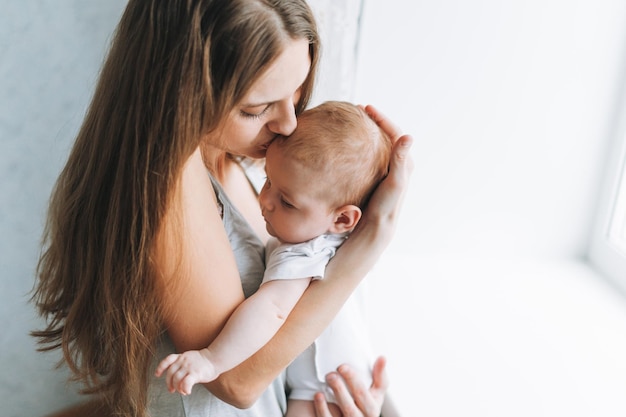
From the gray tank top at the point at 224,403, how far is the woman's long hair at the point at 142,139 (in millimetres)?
81

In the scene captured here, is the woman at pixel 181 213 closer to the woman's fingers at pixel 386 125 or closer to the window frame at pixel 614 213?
the woman's fingers at pixel 386 125

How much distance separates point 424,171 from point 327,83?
373 millimetres

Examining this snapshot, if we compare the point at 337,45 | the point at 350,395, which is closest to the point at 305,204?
the point at 350,395

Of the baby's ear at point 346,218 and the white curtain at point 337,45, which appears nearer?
the baby's ear at point 346,218

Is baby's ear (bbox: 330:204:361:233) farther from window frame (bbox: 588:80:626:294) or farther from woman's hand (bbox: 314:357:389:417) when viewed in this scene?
window frame (bbox: 588:80:626:294)

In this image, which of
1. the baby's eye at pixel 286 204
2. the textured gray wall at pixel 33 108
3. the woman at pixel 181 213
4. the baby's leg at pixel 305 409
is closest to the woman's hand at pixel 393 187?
the woman at pixel 181 213

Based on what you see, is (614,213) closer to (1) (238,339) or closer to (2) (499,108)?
(2) (499,108)

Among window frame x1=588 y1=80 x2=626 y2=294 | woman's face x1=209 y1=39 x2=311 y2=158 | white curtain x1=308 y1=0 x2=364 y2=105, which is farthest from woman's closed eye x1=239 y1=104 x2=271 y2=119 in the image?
window frame x1=588 y1=80 x2=626 y2=294

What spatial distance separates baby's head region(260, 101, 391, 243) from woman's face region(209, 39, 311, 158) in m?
0.04

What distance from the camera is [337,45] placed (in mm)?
1524

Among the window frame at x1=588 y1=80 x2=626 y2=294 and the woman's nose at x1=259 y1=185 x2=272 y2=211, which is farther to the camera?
the window frame at x1=588 y1=80 x2=626 y2=294

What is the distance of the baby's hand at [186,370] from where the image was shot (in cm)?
→ 92

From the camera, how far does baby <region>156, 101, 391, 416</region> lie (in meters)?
0.99

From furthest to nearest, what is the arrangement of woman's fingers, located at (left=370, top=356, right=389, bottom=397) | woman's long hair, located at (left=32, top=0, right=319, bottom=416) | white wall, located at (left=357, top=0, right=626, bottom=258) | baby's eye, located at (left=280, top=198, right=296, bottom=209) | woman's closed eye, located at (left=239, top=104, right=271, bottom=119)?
white wall, located at (left=357, top=0, right=626, bottom=258) → woman's fingers, located at (left=370, top=356, right=389, bottom=397) → baby's eye, located at (left=280, top=198, right=296, bottom=209) → woman's closed eye, located at (left=239, top=104, right=271, bottom=119) → woman's long hair, located at (left=32, top=0, right=319, bottom=416)
